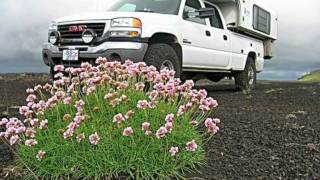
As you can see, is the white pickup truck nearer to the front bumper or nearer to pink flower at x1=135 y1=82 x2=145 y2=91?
the front bumper

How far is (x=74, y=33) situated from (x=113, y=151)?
512 cm

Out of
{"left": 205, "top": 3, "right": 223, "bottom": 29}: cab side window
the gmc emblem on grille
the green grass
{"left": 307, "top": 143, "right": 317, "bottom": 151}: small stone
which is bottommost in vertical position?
{"left": 307, "top": 143, "right": 317, "bottom": 151}: small stone

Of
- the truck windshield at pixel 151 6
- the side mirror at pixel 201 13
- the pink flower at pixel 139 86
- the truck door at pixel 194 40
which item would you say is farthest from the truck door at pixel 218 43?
the pink flower at pixel 139 86

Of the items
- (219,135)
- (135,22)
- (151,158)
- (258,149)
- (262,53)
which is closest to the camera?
(151,158)

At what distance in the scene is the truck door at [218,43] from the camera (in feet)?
34.4

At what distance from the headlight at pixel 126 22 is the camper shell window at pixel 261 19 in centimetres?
581

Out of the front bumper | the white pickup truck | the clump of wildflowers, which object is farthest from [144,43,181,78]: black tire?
the clump of wildflowers

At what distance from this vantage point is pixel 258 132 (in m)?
5.23

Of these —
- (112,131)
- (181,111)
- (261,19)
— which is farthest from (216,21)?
(112,131)

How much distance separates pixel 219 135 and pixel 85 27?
13.0 feet

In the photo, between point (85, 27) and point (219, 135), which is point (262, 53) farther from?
point (219, 135)

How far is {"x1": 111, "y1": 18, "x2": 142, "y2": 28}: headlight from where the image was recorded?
792cm

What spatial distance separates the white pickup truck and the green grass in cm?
405

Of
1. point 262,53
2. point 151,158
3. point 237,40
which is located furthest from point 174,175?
point 262,53
